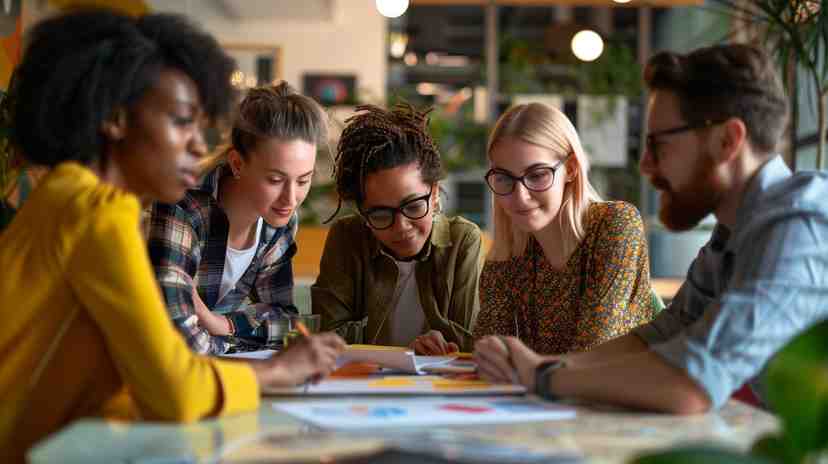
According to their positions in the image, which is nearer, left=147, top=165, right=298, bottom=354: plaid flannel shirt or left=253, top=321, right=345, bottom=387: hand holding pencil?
left=253, top=321, right=345, bottom=387: hand holding pencil

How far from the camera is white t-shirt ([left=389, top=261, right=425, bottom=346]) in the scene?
2.88 m

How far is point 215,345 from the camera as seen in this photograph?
2.38 metres

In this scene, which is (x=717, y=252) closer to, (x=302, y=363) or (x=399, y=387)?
(x=399, y=387)

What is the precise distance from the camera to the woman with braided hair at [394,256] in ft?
9.12

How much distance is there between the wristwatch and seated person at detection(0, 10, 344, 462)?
0.35 metres

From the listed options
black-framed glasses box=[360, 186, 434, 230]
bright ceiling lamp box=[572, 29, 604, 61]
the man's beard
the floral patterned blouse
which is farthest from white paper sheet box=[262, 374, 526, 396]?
bright ceiling lamp box=[572, 29, 604, 61]

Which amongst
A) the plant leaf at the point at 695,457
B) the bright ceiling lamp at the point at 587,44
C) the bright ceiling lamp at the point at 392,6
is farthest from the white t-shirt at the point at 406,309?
the bright ceiling lamp at the point at 587,44

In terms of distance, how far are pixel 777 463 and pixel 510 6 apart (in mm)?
9765

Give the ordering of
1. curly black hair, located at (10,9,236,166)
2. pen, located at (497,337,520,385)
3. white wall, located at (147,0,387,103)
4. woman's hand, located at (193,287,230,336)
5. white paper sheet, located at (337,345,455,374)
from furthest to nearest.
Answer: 1. white wall, located at (147,0,387,103)
2. woman's hand, located at (193,287,230,336)
3. white paper sheet, located at (337,345,455,374)
4. pen, located at (497,337,520,385)
5. curly black hair, located at (10,9,236,166)

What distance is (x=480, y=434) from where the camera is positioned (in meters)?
1.21

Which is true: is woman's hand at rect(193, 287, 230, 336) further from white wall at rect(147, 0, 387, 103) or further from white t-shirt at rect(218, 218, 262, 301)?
white wall at rect(147, 0, 387, 103)

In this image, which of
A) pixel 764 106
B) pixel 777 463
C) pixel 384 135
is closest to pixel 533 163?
pixel 384 135

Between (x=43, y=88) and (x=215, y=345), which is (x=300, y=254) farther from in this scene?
(x=43, y=88)

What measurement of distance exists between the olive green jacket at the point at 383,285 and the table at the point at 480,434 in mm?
1430
